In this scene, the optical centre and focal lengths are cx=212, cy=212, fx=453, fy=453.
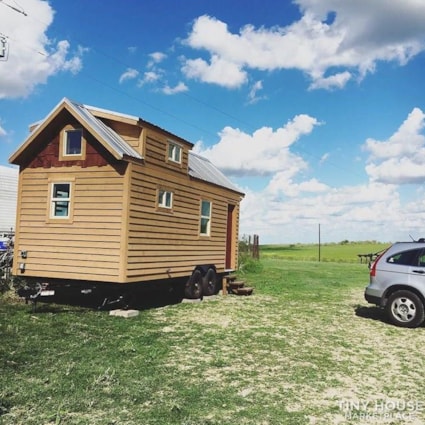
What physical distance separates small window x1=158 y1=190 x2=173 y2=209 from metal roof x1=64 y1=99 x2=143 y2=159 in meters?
1.44

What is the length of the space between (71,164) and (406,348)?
8.76 metres

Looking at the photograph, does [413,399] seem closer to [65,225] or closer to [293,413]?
[293,413]

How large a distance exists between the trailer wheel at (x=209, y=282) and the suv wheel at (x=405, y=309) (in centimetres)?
635

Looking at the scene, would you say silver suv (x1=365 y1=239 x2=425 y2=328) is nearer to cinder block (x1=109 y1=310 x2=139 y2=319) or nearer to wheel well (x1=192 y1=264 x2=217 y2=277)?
cinder block (x1=109 y1=310 x2=139 y2=319)

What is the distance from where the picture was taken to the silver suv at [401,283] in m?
9.78

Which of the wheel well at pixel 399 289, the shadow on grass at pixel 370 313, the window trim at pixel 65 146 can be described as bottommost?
the shadow on grass at pixel 370 313

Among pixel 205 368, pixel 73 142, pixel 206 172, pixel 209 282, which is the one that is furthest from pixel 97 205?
pixel 206 172

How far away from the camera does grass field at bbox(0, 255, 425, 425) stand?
16.3ft

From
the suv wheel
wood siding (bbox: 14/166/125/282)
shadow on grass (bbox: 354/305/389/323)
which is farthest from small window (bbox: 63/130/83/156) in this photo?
shadow on grass (bbox: 354/305/389/323)

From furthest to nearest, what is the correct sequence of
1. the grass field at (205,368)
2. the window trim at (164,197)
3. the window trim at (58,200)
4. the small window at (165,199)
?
the small window at (165,199), the window trim at (164,197), the window trim at (58,200), the grass field at (205,368)

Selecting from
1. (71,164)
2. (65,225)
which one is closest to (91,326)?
(65,225)

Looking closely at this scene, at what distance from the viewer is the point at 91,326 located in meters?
9.40

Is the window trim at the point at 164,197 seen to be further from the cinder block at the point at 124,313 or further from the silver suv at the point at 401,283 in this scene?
the silver suv at the point at 401,283

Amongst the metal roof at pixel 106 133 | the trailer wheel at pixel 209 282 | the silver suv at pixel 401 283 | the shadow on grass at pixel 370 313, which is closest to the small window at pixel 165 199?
the metal roof at pixel 106 133
